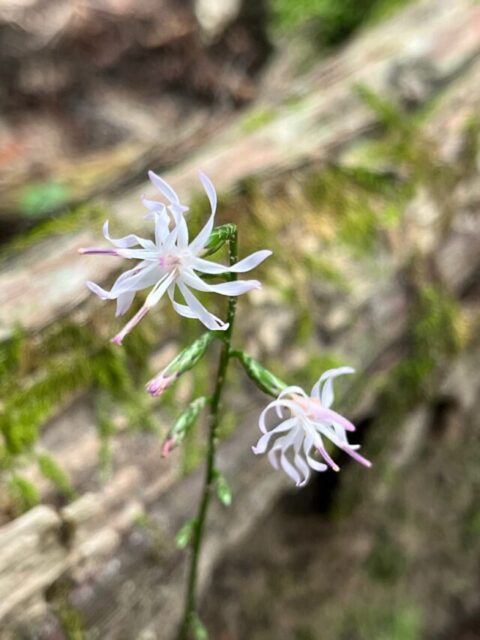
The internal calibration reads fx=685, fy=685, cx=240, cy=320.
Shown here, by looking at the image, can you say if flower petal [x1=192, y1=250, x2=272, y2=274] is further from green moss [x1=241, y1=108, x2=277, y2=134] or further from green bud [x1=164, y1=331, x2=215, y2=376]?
green moss [x1=241, y1=108, x2=277, y2=134]

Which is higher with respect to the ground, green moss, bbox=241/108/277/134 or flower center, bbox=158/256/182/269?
flower center, bbox=158/256/182/269

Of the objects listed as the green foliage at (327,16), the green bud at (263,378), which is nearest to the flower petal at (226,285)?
the green bud at (263,378)

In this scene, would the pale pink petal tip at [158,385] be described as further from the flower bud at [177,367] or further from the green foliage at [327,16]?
the green foliage at [327,16]

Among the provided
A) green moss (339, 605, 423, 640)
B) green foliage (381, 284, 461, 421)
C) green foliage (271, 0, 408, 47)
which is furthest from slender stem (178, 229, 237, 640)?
green foliage (271, 0, 408, 47)

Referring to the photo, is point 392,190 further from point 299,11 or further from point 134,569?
point 299,11

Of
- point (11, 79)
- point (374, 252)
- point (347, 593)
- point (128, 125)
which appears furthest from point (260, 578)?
point (11, 79)

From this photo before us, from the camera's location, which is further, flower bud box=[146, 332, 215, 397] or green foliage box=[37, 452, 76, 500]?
green foliage box=[37, 452, 76, 500]
